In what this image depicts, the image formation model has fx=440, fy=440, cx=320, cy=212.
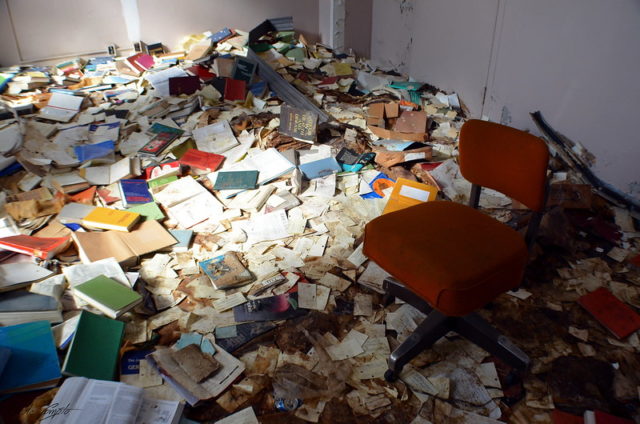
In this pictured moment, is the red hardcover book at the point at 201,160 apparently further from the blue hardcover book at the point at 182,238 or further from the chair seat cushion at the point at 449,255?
the chair seat cushion at the point at 449,255

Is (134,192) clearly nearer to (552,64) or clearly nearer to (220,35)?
(552,64)

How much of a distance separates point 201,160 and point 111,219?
2.82 feet

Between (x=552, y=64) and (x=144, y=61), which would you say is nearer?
(x=552, y=64)

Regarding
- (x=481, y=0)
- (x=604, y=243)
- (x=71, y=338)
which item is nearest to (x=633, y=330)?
(x=604, y=243)

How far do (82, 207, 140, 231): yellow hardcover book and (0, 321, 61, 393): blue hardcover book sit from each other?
80cm

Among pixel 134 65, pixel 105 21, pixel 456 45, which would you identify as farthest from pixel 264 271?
pixel 105 21

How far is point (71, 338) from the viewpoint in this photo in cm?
173

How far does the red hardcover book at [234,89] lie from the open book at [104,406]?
2987 millimetres

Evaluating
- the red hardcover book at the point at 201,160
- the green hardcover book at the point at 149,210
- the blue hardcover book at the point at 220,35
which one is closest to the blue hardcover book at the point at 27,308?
the green hardcover book at the point at 149,210

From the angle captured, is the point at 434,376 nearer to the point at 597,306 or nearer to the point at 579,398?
the point at 579,398

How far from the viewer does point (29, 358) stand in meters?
1.59

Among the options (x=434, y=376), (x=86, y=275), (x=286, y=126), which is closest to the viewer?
(x=434, y=376)

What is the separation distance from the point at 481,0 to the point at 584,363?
2988 mm

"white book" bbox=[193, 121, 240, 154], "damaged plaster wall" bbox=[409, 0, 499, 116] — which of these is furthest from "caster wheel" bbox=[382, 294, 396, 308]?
"damaged plaster wall" bbox=[409, 0, 499, 116]
